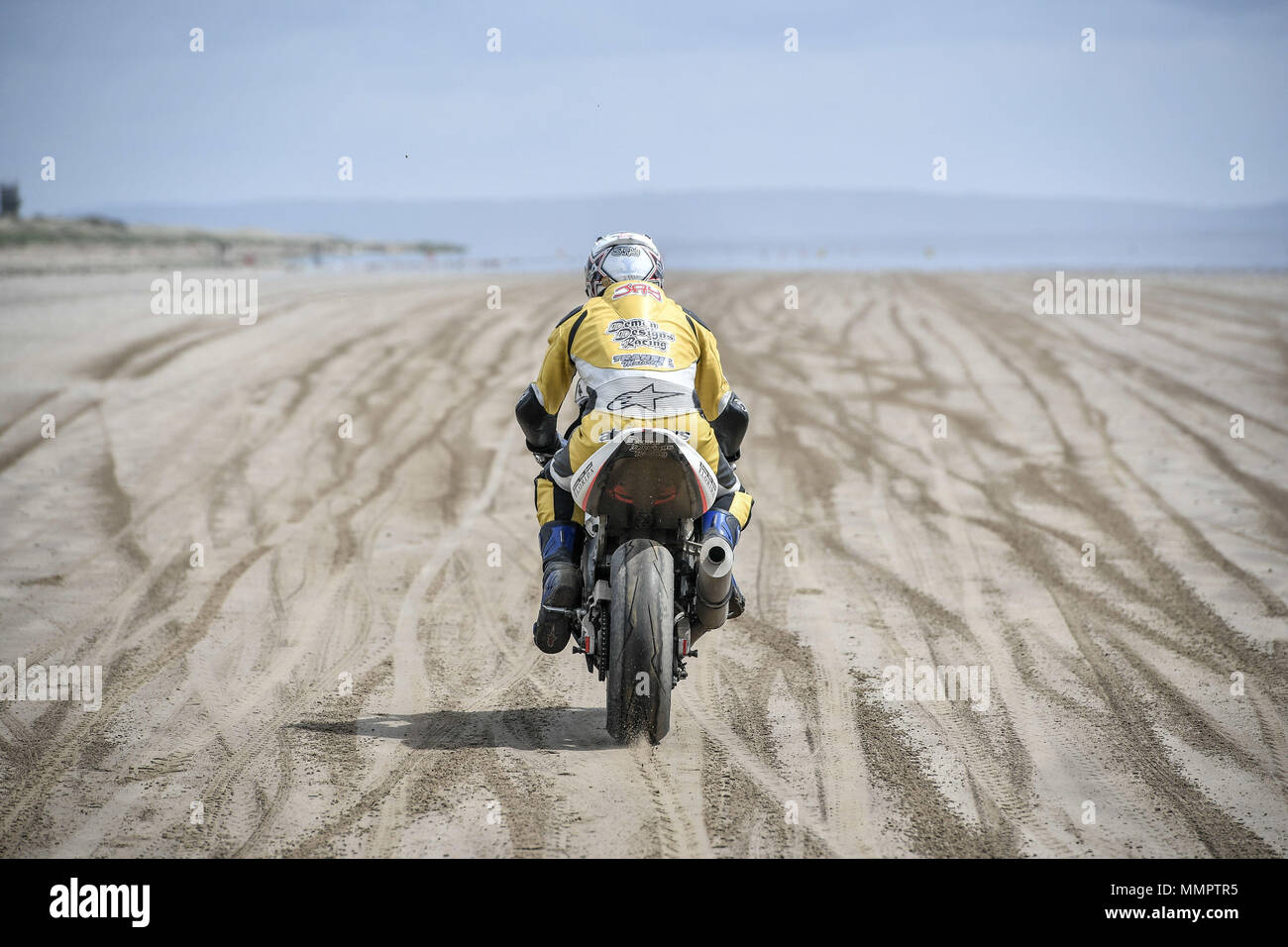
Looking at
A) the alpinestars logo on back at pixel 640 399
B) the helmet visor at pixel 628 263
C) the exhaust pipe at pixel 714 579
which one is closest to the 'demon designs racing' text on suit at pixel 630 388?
the alpinestars logo on back at pixel 640 399

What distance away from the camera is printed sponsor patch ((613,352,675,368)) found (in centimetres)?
525

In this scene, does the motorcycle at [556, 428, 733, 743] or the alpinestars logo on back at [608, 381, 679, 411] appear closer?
the motorcycle at [556, 428, 733, 743]

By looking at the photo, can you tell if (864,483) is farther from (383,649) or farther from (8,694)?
(8,694)

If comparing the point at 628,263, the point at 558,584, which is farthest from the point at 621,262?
the point at 558,584

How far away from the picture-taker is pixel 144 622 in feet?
24.4

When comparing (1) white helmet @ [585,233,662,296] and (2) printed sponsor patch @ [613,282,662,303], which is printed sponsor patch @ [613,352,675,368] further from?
(1) white helmet @ [585,233,662,296]

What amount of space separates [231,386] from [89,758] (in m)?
10.7

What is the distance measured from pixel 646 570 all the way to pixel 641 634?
0.93 feet

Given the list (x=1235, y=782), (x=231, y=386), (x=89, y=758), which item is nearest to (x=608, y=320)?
(x=89, y=758)

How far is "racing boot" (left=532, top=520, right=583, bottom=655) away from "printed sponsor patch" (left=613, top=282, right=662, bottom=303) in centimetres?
115

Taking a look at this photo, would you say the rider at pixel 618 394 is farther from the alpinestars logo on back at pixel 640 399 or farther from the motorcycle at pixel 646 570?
the motorcycle at pixel 646 570

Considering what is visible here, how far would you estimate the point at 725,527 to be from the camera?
552 centimetres

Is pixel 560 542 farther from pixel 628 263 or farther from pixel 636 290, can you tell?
pixel 628 263

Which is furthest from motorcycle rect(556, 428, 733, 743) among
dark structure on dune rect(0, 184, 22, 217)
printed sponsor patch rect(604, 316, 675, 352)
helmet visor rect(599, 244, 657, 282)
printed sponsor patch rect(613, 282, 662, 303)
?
dark structure on dune rect(0, 184, 22, 217)
